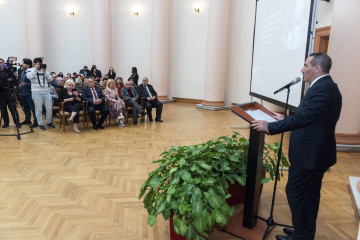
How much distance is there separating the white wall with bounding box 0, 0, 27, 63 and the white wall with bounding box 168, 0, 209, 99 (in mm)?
5974

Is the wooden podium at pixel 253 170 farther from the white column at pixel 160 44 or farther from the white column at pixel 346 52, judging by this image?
the white column at pixel 160 44

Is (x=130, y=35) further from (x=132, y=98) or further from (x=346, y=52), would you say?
(x=346, y=52)

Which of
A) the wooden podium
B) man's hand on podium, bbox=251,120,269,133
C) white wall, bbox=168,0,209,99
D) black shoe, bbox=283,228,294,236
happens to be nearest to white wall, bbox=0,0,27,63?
white wall, bbox=168,0,209,99

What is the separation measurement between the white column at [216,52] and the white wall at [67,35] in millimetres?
5535

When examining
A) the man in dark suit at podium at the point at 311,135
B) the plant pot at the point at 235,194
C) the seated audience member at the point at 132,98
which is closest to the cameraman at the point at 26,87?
the seated audience member at the point at 132,98

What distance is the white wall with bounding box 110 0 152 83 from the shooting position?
1198 centimetres

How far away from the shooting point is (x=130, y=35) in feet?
39.9

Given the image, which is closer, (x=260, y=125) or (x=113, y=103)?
(x=260, y=125)

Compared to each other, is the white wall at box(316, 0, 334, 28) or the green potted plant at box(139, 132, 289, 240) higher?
the white wall at box(316, 0, 334, 28)

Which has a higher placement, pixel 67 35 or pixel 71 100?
pixel 67 35

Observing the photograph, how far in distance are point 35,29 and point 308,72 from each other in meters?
11.4

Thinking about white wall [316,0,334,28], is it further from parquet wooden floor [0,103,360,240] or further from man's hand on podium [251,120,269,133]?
man's hand on podium [251,120,269,133]

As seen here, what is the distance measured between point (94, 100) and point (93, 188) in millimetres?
3387

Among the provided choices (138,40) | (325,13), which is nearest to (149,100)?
(325,13)
